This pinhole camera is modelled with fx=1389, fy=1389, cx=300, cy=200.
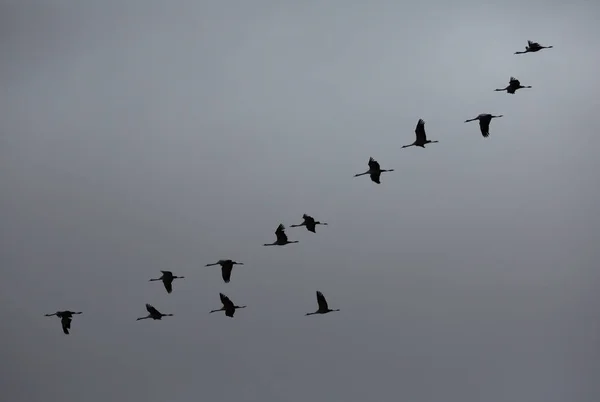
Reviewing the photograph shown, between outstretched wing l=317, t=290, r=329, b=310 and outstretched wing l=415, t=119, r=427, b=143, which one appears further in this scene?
outstretched wing l=317, t=290, r=329, b=310

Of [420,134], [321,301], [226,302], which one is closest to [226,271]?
[226,302]

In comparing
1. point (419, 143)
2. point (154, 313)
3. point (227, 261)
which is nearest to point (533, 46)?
point (419, 143)

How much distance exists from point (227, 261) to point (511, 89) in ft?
53.2

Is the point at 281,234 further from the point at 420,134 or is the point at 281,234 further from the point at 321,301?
the point at 420,134

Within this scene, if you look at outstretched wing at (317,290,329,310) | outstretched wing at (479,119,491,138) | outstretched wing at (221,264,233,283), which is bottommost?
outstretched wing at (317,290,329,310)

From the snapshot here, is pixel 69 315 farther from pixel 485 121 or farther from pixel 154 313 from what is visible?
pixel 485 121

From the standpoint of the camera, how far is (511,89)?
66.1m

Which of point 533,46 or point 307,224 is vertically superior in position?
point 533,46

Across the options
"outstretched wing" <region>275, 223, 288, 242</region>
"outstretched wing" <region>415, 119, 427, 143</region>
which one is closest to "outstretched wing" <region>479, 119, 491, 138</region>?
"outstretched wing" <region>415, 119, 427, 143</region>

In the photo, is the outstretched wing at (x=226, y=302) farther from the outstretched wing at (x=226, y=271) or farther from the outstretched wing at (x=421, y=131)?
Result: the outstretched wing at (x=421, y=131)

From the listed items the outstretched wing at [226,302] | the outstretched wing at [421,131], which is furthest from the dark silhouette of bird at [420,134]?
the outstretched wing at [226,302]

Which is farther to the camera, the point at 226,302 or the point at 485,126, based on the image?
the point at 226,302

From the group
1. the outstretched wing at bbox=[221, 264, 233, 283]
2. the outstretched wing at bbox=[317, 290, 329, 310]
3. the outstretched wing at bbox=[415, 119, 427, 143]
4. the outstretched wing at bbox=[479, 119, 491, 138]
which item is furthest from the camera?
the outstretched wing at bbox=[317, 290, 329, 310]

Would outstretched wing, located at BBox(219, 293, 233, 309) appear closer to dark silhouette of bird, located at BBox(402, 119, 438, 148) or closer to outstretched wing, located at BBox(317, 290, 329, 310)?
outstretched wing, located at BBox(317, 290, 329, 310)
